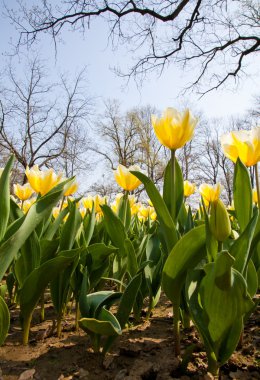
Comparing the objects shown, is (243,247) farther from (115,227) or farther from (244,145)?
(115,227)

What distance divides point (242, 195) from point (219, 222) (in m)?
0.27

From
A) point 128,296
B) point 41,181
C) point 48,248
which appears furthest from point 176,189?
point 41,181

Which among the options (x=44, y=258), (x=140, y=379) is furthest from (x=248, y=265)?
(x=44, y=258)

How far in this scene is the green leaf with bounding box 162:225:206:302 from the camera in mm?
1075

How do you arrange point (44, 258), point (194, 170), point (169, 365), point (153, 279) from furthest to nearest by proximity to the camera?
1. point (194, 170)
2. point (153, 279)
3. point (44, 258)
4. point (169, 365)

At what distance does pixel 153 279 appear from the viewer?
5.41ft

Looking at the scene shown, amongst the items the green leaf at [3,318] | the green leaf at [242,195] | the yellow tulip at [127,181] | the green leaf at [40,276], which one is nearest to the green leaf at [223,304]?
the green leaf at [242,195]

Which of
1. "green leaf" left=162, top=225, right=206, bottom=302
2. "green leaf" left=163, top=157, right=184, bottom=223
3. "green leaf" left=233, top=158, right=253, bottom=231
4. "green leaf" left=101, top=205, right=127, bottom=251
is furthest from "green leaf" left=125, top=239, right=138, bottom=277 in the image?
"green leaf" left=233, top=158, right=253, bottom=231

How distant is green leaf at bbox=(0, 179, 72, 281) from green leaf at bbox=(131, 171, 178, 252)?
12.0 inches

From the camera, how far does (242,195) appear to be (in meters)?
1.24

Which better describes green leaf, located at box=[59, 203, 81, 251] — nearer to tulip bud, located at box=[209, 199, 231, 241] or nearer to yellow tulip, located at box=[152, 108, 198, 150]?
yellow tulip, located at box=[152, 108, 198, 150]

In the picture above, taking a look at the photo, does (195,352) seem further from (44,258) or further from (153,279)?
(44,258)

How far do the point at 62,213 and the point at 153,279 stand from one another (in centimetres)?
56

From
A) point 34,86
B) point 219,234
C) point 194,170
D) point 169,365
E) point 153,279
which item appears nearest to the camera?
point 219,234
